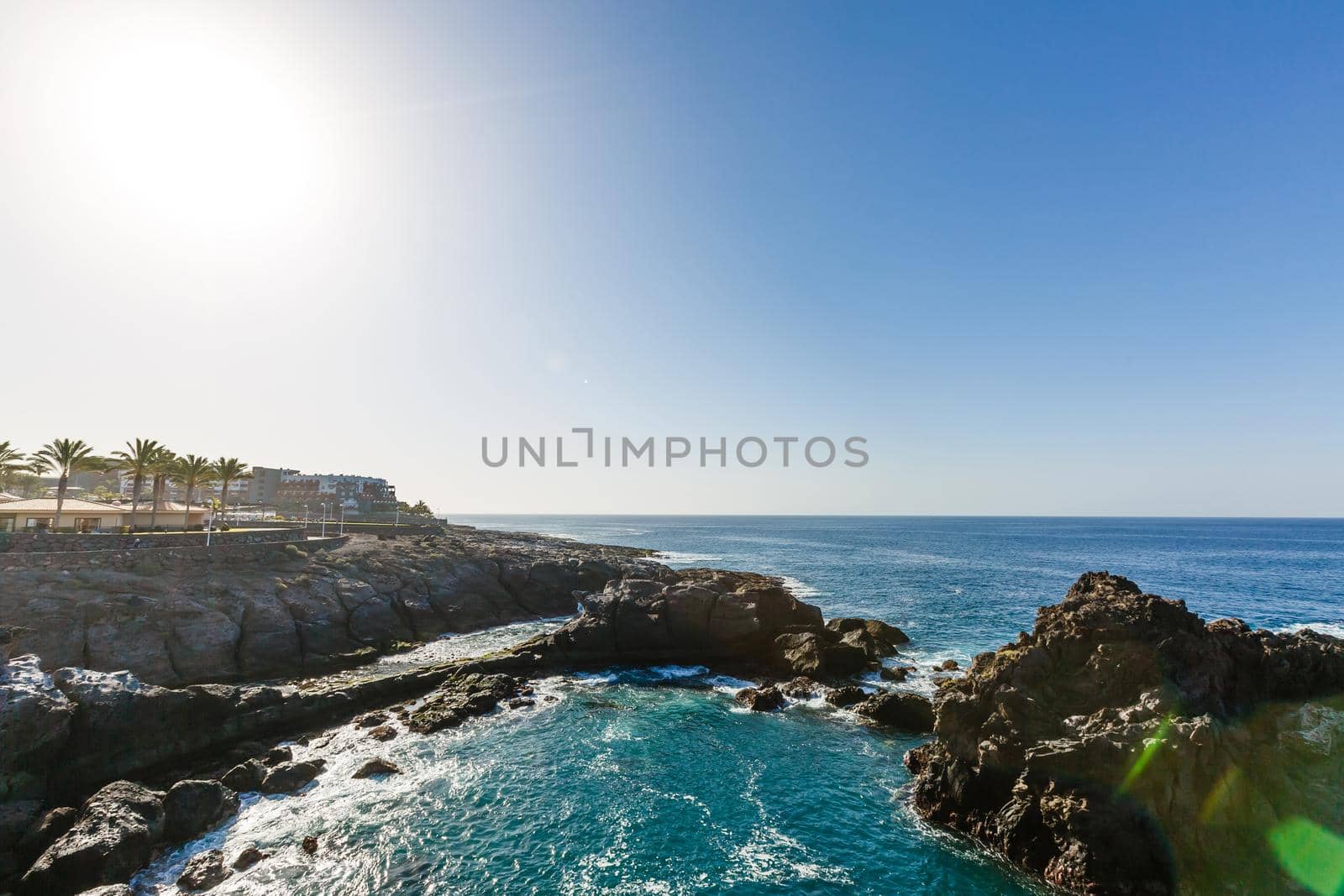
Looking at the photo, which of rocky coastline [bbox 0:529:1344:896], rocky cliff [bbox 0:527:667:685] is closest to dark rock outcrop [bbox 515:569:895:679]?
rocky coastline [bbox 0:529:1344:896]

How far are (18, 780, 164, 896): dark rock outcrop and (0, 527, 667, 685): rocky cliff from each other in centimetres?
1902

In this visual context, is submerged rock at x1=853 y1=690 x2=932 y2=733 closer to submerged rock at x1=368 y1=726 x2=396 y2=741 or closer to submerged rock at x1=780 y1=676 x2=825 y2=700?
submerged rock at x1=780 y1=676 x2=825 y2=700

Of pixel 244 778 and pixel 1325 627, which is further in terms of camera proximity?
pixel 1325 627

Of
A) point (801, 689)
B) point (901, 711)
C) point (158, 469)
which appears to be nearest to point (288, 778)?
point (801, 689)

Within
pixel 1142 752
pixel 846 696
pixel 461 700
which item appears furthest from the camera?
pixel 846 696

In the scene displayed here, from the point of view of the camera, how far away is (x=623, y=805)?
24.9 metres

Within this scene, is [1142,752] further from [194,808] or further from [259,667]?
[259,667]

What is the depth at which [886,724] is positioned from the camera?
113 ft

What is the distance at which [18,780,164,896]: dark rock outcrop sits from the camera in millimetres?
18484

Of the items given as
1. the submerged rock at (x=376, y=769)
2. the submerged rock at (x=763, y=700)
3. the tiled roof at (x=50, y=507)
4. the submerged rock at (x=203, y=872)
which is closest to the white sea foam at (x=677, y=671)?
the submerged rock at (x=763, y=700)

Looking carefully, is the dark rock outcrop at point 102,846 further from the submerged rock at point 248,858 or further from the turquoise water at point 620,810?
the submerged rock at point 248,858

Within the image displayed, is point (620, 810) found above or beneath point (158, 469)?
beneath

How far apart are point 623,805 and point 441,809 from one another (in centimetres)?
778

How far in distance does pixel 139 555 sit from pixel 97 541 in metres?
6.07
